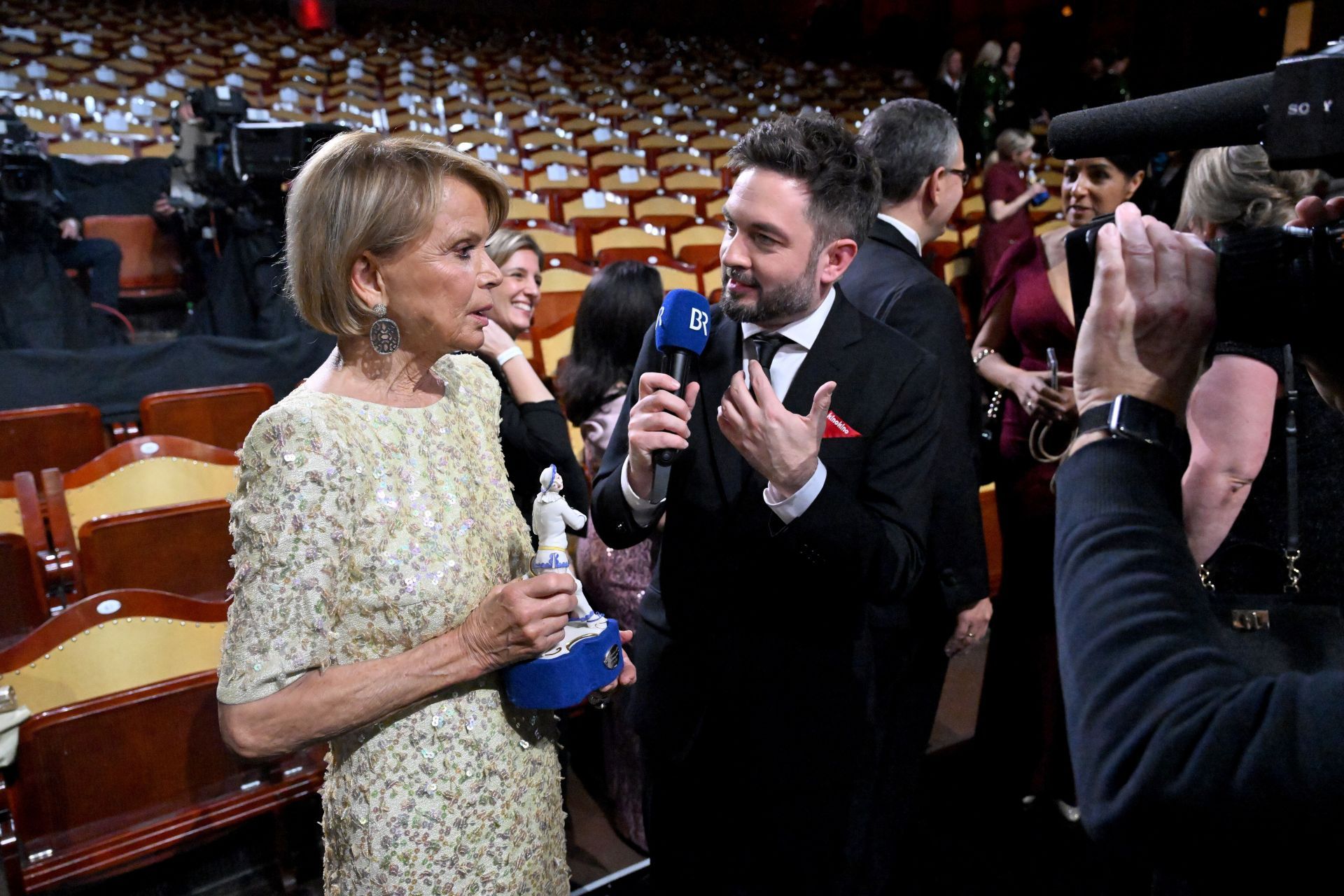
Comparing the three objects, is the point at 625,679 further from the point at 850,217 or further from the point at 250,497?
the point at 850,217

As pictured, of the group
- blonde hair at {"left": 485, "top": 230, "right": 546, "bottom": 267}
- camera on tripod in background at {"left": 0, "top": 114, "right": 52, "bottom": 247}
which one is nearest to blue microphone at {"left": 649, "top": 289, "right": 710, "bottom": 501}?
blonde hair at {"left": 485, "top": 230, "right": 546, "bottom": 267}

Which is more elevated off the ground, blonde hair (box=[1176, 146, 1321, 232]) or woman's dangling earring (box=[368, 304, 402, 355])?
blonde hair (box=[1176, 146, 1321, 232])

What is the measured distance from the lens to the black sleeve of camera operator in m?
A: 0.51

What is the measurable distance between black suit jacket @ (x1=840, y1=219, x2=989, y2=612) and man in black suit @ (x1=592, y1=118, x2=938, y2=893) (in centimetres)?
34

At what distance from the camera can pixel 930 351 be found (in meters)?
1.76

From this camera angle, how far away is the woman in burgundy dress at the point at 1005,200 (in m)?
4.74

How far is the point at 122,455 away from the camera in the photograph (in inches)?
107

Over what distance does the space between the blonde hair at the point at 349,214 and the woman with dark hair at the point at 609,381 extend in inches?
41.9

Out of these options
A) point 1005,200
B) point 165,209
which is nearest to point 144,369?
point 165,209

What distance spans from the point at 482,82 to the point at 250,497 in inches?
405

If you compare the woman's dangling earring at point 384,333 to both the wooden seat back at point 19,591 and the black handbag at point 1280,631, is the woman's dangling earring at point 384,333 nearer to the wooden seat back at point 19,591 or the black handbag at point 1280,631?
the black handbag at point 1280,631

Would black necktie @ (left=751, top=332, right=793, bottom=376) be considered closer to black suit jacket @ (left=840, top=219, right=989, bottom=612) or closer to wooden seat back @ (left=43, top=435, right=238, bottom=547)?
black suit jacket @ (left=840, top=219, right=989, bottom=612)

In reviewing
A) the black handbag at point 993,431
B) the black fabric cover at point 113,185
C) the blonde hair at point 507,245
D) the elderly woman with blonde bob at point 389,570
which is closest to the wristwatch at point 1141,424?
the elderly woman with blonde bob at point 389,570

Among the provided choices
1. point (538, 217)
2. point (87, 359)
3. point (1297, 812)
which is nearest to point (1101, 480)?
point (1297, 812)
